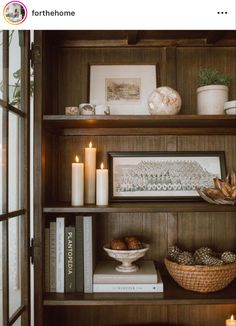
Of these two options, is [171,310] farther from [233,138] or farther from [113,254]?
[233,138]

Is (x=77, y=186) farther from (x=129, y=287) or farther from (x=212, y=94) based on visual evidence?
(x=212, y=94)

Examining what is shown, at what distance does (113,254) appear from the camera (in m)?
1.47

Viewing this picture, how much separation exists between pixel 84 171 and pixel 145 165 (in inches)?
12.0

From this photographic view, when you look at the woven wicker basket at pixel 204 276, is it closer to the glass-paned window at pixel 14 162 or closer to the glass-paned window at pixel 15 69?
the glass-paned window at pixel 14 162

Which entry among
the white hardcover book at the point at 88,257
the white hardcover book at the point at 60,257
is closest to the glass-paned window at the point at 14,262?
the white hardcover book at the point at 60,257

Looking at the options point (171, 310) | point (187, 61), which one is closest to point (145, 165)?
point (187, 61)

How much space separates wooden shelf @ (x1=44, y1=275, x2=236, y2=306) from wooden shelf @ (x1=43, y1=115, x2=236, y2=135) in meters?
0.71

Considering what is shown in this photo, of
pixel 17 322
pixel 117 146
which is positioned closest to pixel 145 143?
pixel 117 146

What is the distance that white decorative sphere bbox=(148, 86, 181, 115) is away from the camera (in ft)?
4.75

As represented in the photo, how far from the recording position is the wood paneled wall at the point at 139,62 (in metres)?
1.72

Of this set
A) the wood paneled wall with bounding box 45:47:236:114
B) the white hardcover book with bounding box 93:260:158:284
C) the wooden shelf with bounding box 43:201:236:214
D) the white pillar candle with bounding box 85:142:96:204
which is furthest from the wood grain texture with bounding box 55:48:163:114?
the white hardcover book with bounding box 93:260:158:284

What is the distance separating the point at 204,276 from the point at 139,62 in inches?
40.7

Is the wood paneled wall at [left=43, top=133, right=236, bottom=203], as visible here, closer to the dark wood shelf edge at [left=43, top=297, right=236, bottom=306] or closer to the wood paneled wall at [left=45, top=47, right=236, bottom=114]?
the wood paneled wall at [left=45, top=47, right=236, bottom=114]
